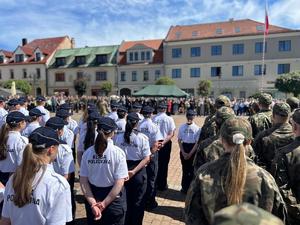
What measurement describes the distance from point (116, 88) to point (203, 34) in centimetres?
1582

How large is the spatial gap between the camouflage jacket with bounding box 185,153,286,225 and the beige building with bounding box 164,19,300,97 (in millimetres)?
42176

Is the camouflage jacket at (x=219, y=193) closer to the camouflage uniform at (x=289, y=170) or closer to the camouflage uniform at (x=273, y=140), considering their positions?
the camouflage uniform at (x=289, y=170)

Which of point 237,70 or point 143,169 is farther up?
point 237,70

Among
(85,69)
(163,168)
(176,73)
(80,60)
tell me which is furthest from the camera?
(80,60)

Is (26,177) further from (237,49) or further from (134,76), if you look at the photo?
(134,76)

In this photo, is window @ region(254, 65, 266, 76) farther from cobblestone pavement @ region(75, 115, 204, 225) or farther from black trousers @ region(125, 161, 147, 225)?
black trousers @ region(125, 161, 147, 225)

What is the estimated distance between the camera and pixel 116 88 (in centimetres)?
5169

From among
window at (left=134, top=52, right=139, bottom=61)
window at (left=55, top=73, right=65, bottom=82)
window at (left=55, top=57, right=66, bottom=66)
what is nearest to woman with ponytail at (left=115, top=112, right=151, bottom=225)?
window at (left=134, top=52, right=139, bottom=61)

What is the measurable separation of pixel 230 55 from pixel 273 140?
42.2 metres

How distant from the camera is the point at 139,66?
164 ft

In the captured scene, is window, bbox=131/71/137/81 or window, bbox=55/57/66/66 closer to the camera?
window, bbox=131/71/137/81

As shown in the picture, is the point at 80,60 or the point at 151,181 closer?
the point at 151,181

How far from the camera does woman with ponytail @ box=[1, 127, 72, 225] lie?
2.88m

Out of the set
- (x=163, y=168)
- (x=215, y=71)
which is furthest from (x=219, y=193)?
(x=215, y=71)
